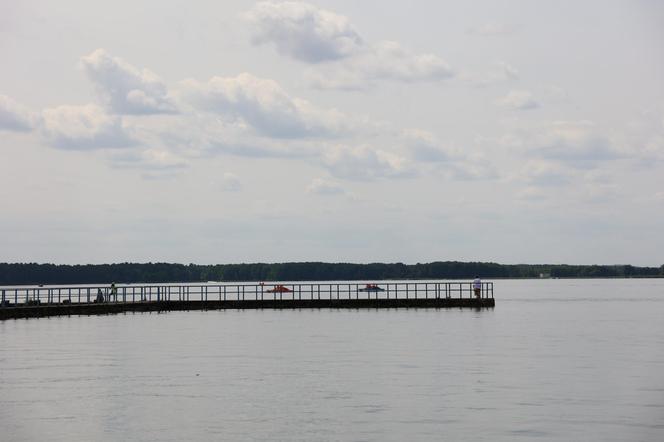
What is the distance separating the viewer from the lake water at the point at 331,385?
29.7 m

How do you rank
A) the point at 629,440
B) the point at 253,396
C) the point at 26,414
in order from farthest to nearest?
the point at 253,396
the point at 26,414
the point at 629,440

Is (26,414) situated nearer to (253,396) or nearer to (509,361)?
(253,396)

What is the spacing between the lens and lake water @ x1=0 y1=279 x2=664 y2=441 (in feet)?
97.6

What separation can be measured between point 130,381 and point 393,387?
1043 centimetres

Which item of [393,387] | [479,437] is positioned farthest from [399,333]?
[479,437]

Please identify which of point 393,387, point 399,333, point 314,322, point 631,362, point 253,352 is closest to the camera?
point 393,387

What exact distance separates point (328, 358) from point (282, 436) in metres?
23.4

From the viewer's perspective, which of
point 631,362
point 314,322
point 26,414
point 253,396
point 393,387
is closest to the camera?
point 26,414

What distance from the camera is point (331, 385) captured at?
39.8m

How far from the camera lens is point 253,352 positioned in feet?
182

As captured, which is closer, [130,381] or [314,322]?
[130,381]

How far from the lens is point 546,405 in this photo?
34188 mm

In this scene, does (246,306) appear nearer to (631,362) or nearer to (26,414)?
(631,362)

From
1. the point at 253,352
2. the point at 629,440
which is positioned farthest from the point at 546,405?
the point at 253,352
